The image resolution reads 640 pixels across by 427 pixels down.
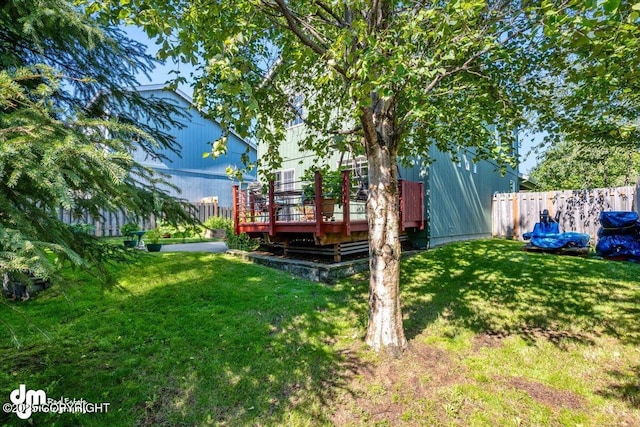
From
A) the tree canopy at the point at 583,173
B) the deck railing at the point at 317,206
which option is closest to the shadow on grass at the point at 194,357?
the deck railing at the point at 317,206

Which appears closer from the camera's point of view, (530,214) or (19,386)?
(19,386)

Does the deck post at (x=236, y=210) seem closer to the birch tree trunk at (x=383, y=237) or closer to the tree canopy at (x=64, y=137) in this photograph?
the tree canopy at (x=64, y=137)

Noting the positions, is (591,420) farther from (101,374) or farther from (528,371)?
(101,374)

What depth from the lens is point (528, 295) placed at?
5586 millimetres

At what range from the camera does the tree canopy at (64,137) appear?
1.93 meters

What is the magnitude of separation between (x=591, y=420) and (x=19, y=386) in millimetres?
5037

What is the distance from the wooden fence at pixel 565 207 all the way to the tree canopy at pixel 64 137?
12100 millimetres

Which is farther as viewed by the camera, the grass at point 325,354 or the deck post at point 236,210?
the deck post at point 236,210

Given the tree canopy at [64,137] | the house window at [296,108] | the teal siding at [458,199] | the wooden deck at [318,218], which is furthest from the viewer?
the teal siding at [458,199]

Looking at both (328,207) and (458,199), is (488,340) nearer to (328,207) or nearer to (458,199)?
(328,207)

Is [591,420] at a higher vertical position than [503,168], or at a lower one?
lower

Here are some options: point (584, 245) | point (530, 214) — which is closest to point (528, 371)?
point (584, 245)

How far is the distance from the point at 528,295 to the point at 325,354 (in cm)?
389

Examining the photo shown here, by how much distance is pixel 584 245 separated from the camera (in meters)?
8.55
